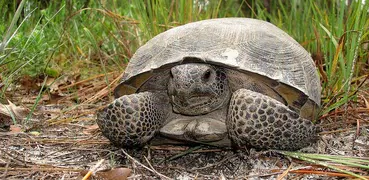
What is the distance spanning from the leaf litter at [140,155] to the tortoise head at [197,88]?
0.71 ft

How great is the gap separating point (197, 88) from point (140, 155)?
0.45 meters

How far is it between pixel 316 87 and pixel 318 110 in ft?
0.43

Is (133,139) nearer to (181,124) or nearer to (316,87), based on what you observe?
(181,124)

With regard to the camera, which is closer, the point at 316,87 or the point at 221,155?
the point at 221,155

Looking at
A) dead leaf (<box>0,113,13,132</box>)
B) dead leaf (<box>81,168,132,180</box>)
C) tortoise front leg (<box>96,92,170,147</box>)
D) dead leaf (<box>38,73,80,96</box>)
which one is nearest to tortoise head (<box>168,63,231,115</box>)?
tortoise front leg (<box>96,92,170,147</box>)

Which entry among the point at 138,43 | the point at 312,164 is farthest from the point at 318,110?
the point at 138,43

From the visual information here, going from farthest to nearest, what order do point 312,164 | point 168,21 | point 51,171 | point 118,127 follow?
point 168,21 < point 118,127 < point 312,164 < point 51,171

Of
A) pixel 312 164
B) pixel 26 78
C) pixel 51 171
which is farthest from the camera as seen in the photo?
pixel 26 78

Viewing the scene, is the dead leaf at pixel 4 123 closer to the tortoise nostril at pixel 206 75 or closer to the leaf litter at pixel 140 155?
the leaf litter at pixel 140 155

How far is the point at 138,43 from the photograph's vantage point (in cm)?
427

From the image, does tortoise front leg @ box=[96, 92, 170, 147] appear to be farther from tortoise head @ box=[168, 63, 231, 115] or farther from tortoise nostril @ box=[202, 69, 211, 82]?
tortoise nostril @ box=[202, 69, 211, 82]

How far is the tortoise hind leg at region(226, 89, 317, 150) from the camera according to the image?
1980 mm

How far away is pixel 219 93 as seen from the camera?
224 centimetres

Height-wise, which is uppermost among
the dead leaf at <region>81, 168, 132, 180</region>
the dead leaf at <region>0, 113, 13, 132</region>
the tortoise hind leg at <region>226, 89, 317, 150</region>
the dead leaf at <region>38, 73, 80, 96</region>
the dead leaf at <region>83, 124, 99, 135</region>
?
the tortoise hind leg at <region>226, 89, 317, 150</region>
